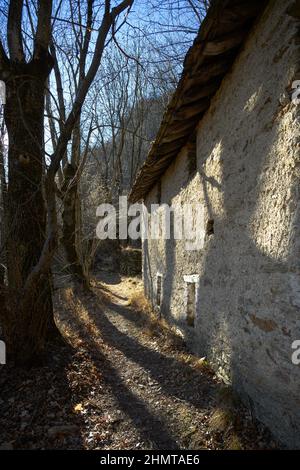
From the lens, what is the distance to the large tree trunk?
377 centimetres

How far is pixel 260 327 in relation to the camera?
2766 millimetres

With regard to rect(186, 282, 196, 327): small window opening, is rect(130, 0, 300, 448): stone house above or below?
A: above

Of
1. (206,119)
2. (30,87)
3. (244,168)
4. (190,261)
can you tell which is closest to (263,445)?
(244,168)

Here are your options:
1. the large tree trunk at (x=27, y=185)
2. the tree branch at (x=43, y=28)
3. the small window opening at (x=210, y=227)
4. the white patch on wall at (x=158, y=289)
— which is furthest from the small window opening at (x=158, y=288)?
the tree branch at (x=43, y=28)

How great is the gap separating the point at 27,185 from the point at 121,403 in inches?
112

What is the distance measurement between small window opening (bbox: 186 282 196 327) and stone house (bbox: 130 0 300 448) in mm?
370

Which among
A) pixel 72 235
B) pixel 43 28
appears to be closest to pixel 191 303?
pixel 43 28

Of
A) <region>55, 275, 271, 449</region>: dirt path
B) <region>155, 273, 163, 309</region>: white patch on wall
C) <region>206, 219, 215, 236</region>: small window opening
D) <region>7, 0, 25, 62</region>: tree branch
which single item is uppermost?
<region>7, 0, 25, 62</region>: tree branch

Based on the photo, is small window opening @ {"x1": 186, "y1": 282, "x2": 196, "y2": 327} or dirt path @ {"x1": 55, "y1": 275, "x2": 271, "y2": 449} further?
small window opening @ {"x1": 186, "y1": 282, "x2": 196, "y2": 327}

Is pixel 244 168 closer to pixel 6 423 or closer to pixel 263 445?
pixel 263 445

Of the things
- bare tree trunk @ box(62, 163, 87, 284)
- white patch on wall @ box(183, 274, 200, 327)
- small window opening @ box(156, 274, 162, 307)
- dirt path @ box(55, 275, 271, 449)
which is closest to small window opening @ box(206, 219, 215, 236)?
white patch on wall @ box(183, 274, 200, 327)

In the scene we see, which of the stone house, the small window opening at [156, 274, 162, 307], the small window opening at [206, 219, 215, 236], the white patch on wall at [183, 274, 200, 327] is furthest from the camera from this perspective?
the small window opening at [156, 274, 162, 307]

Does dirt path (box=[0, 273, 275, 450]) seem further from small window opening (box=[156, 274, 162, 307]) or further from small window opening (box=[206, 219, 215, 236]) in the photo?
small window opening (box=[156, 274, 162, 307])

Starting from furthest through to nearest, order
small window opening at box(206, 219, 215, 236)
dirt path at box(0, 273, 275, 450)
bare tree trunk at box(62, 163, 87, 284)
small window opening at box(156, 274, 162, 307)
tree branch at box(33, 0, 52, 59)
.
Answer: bare tree trunk at box(62, 163, 87, 284) → small window opening at box(156, 274, 162, 307) → tree branch at box(33, 0, 52, 59) → small window opening at box(206, 219, 215, 236) → dirt path at box(0, 273, 275, 450)
